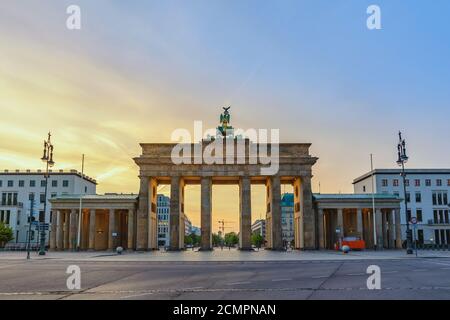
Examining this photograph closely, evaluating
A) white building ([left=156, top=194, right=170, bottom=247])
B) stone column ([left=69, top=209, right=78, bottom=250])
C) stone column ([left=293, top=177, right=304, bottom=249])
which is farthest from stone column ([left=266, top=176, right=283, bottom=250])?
white building ([left=156, top=194, right=170, bottom=247])

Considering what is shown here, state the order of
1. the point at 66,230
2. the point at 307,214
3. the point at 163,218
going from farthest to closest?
the point at 163,218 < the point at 66,230 < the point at 307,214

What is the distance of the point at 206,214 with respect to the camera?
69.4 meters

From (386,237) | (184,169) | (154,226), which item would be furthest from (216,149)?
(386,237)

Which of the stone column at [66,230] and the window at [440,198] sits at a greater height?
the window at [440,198]

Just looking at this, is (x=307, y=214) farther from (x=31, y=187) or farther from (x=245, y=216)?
(x=31, y=187)

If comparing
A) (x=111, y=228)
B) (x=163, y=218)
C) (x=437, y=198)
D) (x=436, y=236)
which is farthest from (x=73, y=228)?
(x=163, y=218)

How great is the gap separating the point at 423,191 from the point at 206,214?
59011mm

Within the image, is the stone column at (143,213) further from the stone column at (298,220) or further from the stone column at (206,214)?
the stone column at (298,220)

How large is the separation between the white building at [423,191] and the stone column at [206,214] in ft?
160

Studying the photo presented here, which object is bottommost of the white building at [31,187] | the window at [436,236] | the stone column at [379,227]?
the window at [436,236]

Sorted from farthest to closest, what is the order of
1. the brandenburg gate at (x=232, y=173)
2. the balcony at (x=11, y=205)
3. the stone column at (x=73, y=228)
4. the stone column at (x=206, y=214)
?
the balcony at (x=11, y=205) → the stone column at (x=73, y=228) → the brandenburg gate at (x=232, y=173) → the stone column at (x=206, y=214)

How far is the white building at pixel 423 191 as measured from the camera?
100 m

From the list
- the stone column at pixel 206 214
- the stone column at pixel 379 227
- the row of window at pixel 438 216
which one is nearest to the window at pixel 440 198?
the row of window at pixel 438 216

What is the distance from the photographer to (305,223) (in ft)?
231
